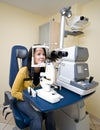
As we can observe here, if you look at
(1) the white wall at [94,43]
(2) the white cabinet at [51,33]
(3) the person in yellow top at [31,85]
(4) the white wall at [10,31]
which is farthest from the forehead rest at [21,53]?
(1) the white wall at [94,43]

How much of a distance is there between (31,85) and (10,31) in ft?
4.96

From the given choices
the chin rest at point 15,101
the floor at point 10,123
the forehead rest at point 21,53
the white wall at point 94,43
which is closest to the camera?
the chin rest at point 15,101

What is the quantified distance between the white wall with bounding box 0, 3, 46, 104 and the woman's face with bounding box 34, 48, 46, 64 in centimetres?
137

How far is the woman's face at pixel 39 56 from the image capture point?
1.30 metres

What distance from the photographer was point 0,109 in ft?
7.74

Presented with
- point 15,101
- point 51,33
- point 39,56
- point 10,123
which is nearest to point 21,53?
point 39,56

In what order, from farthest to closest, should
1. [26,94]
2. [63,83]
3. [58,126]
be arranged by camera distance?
[58,126] < [63,83] < [26,94]

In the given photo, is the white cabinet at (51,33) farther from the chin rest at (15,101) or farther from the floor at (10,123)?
the floor at (10,123)

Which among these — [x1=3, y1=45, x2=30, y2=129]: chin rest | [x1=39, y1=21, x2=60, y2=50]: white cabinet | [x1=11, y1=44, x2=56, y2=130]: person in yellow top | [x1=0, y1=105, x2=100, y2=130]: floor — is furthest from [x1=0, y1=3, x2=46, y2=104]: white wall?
[x1=11, y1=44, x2=56, y2=130]: person in yellow top

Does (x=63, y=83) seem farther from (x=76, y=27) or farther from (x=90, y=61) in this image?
(x=76, y=27)

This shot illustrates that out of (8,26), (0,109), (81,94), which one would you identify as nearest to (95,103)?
(81,94)

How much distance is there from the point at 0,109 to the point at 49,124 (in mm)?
1292

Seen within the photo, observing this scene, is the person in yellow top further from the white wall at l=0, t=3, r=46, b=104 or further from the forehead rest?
the white wall at l=0, t=3, r=46, b=104

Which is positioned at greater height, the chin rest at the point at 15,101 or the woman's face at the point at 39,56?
the woman's face at the point at 39,56
